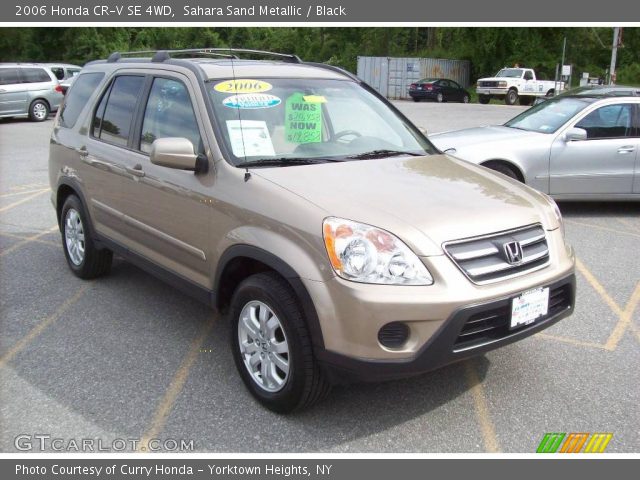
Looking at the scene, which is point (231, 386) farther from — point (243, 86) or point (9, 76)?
point (9, 76)

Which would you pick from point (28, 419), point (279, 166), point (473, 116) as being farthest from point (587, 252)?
point (473, 116)

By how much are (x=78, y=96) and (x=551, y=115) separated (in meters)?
5.74

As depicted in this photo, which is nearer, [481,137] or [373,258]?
[373,258]

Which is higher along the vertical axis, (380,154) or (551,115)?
(380,154)

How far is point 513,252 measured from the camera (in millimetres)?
3215

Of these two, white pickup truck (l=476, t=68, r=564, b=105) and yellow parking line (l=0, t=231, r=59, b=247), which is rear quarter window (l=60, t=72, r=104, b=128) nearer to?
yellow parking line (l=0, t=231, r=59, b=247)

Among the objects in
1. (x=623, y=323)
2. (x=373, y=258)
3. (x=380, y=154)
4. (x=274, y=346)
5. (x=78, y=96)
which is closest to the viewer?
(x=373, y=258)

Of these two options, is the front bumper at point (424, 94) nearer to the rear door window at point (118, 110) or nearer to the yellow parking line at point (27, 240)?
the yellow parking line at point (27, 240)

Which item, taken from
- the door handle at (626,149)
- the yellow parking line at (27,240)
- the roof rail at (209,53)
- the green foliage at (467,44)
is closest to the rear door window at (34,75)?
the yellow parking line at (27,240)

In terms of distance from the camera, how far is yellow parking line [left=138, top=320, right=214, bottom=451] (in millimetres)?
3289

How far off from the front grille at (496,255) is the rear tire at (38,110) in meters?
20.0

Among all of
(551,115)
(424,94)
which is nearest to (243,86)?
(551,115)

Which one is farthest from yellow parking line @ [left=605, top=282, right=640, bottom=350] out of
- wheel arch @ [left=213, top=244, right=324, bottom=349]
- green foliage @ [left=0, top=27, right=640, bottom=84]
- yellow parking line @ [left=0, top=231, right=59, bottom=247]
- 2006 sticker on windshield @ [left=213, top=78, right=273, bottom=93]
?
green foliage @ [left=0, top=27, right=640, bottom=84]
